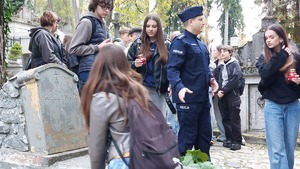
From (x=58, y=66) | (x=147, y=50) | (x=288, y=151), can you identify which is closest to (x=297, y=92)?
(x=288, y=151)

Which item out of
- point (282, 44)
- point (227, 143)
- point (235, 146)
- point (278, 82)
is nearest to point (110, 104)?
point (278, 82)

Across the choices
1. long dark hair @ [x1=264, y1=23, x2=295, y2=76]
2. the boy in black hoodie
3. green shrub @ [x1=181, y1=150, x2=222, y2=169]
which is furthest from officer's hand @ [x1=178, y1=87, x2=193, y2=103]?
the boy in black hoodie

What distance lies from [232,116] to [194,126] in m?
2.97

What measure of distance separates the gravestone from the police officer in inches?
51.2

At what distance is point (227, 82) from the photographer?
6.88 metres

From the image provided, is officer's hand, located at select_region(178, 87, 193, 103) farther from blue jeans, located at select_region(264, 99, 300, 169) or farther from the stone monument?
the stone monument

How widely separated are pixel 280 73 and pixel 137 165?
96.4 inches

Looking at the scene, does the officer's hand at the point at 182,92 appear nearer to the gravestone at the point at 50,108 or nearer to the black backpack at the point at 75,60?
the black backpack at the point at 75,60

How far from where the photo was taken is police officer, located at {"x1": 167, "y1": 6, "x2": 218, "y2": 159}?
4.06 meters

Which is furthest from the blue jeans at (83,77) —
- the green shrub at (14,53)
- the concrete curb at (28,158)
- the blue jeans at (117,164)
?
the green shrub at (14,53)

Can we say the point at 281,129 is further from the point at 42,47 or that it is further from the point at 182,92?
the point at 42,47

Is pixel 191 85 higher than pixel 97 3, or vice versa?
pixel 97 3

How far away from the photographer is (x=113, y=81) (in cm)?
244

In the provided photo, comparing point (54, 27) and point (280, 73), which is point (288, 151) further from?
point (54, 27)
